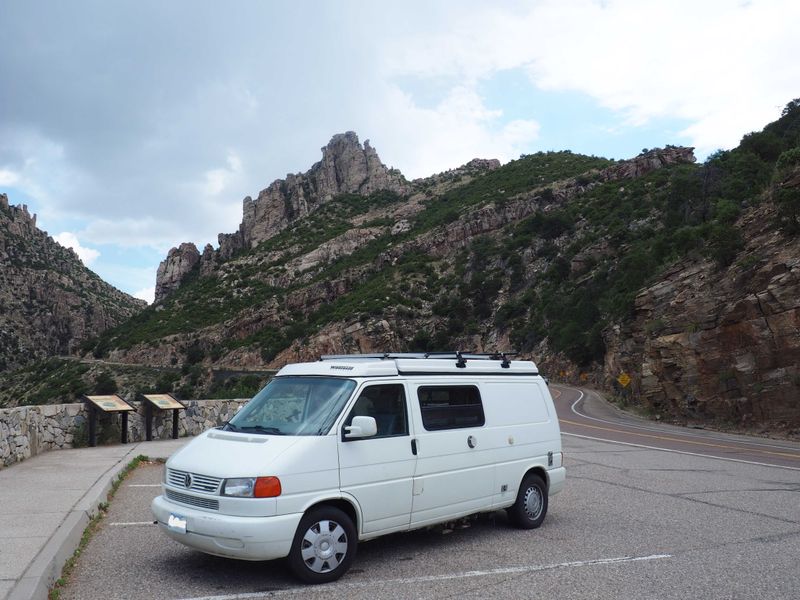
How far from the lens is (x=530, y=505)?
7.65 metres

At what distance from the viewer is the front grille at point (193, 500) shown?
532 centimetres

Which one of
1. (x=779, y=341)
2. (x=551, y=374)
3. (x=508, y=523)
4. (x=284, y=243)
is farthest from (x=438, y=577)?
(x=284, y=243)

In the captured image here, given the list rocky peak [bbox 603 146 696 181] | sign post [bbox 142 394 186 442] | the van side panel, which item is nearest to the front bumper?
the van side panel

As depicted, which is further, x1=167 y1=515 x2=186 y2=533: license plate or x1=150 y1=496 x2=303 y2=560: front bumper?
x1=167 y1=515 x2=186 y2=533: license plate

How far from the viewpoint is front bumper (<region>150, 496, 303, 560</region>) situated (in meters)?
5.08

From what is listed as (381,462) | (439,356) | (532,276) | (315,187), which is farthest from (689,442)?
(315,187)

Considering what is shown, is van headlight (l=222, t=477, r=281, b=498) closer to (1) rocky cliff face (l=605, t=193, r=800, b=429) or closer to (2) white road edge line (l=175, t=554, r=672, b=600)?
(2) white road edge line (l=175, t=554, r=672, b=600)

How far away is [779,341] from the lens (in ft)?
72.6

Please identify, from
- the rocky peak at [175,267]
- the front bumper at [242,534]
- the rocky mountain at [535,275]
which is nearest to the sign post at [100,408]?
the front bumper at [242,534]

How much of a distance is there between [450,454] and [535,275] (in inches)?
2640

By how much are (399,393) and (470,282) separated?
70036 millimetres

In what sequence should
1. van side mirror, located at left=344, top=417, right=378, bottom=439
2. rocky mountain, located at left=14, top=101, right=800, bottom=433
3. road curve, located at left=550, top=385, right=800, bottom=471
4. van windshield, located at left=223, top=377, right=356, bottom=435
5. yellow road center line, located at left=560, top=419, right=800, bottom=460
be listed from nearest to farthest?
1. van side mirror, located at left=344, top=417, right=378, bottom=439
2. van windshield, located at left=223, top=377, right=356, bottom=435
3. road curve, located at left=550, top=385, right=800, bottom=471
4. yellow road center line, located at left=560, top=419, right=800, bottom=460
5. rocky mountain, located at left=14, top=101, right=800, bottom=433

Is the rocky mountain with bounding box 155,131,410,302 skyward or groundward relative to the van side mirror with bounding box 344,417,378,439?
skyward

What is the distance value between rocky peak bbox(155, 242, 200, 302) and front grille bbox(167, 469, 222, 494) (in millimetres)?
115532
